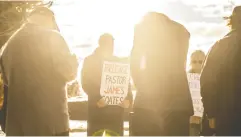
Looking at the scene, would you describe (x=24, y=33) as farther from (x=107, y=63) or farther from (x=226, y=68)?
(x=107, y=63)

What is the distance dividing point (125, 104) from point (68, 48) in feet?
10.0

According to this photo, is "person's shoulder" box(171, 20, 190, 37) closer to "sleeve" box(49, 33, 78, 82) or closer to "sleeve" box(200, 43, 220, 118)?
"sleeve" box(200, 43, 220, 118)

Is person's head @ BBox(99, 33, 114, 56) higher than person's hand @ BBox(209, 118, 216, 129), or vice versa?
person's head @ BBox(99, 33, 114, 56)

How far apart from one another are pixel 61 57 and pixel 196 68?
4936mm

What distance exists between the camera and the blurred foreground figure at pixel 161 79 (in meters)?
5.29

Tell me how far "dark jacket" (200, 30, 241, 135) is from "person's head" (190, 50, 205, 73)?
361 centimetres

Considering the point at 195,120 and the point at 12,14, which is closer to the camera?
the point at 195,120


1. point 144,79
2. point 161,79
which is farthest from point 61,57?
point 161,79

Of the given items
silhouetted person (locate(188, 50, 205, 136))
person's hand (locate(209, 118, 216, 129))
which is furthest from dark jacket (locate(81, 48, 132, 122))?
person's hand (locate(209, 118, 216, 129))

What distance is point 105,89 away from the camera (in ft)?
26.0

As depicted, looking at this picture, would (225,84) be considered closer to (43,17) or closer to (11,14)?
(43,17)

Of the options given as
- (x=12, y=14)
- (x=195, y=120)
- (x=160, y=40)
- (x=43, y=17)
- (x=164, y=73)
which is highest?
(x=12, y=14)

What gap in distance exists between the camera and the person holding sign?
25.6ft

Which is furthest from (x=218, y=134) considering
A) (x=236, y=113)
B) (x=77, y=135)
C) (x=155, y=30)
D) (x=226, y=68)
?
(x=77, y=135)
